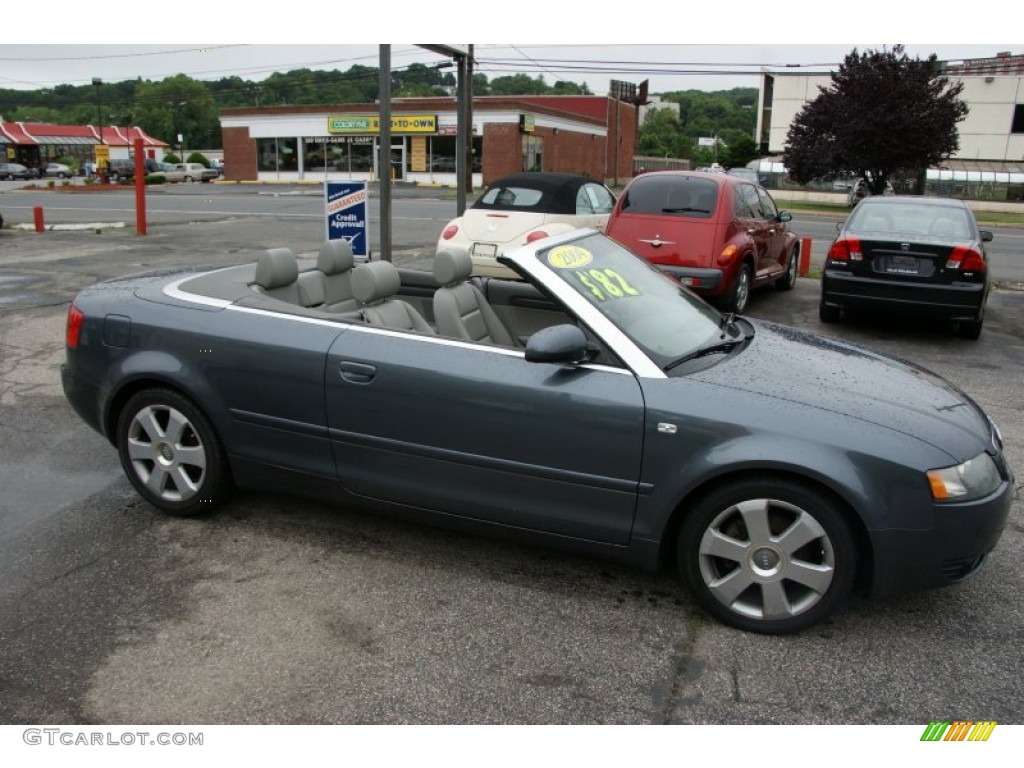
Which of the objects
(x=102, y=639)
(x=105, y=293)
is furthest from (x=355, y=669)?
(x=105, y=293)

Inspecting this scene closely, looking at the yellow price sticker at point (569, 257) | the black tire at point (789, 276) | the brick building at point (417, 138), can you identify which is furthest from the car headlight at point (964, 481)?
the brick building at point (417, 138)

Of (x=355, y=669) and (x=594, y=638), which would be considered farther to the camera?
(x=594, y=638)

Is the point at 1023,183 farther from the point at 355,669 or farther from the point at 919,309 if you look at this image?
the point at 355,669

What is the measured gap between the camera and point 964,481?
318cm

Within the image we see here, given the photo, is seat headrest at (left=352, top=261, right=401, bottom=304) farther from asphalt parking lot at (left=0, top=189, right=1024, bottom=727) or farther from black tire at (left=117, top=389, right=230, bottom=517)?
asphalt parking lot at (left=0, top=189, right=1024, bottom=727)

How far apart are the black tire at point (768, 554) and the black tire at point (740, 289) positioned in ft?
20.7

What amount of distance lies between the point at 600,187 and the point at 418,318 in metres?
8.16

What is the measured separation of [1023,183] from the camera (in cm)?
4534

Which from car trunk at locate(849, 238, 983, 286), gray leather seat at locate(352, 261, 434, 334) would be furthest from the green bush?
gray leather seat at locate(352, 261, 434, 334)

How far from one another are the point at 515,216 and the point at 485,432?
728 cm

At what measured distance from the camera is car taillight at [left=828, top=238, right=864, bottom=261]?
8852 millimetres

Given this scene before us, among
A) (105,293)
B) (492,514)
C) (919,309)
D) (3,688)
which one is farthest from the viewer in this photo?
(919,309)

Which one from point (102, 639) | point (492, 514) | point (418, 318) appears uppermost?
point (418, 318)

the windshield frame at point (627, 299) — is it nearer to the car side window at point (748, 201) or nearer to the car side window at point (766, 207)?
the car side window at point (748, 201)
